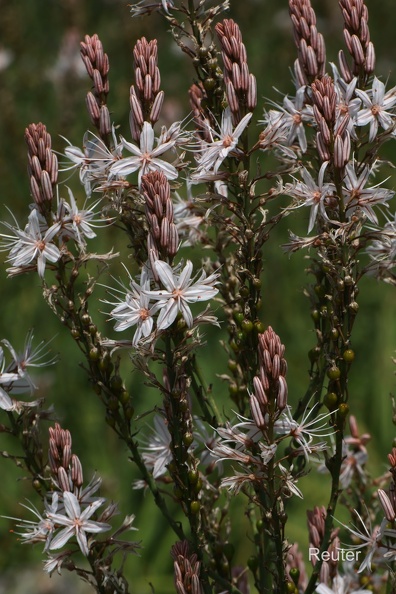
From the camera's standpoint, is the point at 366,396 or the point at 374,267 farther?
the point at 366,396

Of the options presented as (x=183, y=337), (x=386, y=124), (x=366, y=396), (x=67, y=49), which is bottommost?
(x=366, y=396)

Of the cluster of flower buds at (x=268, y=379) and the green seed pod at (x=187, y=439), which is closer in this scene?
the cluster of flower buds at (x=268, y=379)

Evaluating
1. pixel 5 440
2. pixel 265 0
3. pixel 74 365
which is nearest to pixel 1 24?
pixel 74 365

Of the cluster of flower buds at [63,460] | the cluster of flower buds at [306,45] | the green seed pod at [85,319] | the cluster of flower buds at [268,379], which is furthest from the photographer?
the cluster of flower buds at [306,45]

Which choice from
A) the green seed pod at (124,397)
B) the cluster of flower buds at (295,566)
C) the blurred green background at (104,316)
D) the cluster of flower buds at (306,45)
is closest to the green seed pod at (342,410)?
the cluster of flower buds at (295,566)

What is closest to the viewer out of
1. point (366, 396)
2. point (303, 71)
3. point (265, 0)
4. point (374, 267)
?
point (374, 267)

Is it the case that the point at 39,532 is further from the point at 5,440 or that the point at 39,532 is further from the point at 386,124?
the point at 5,440

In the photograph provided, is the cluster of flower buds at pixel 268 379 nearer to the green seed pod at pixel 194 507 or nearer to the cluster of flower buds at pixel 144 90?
the green seed pod at pixel 194 507
